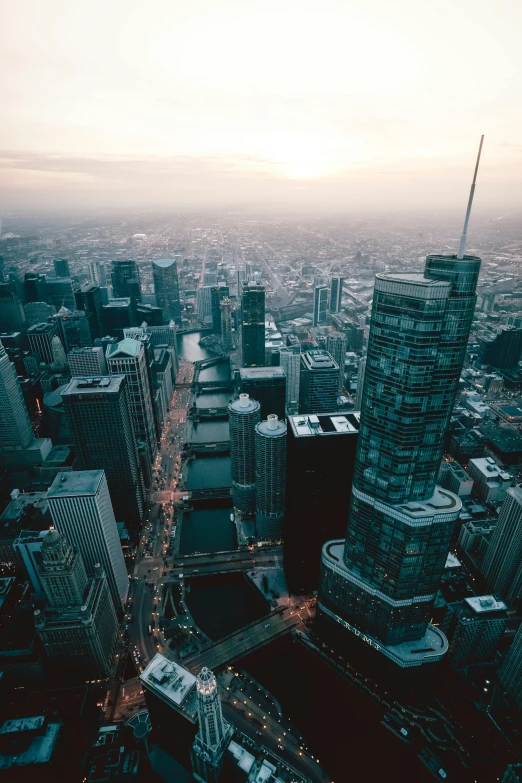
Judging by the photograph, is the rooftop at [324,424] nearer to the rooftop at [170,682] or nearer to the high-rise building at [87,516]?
the high-rise building at [87,516]

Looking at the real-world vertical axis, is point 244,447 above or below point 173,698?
above

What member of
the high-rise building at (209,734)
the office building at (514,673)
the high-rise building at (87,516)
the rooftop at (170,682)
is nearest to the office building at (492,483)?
the office building at (514,673)

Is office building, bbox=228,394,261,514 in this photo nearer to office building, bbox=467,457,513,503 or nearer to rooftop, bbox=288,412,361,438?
rooftop, bbox=288,412,361,438

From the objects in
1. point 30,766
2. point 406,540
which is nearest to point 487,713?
point 406,540

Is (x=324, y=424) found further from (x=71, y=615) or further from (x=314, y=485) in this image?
(x=71, y=615)

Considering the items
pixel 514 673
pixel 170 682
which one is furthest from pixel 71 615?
pixel 514 673
